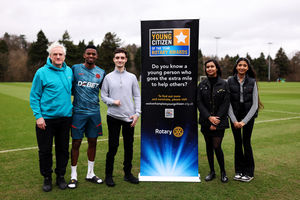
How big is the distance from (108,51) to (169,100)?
167 feet

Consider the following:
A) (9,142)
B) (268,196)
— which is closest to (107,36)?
(9,142)

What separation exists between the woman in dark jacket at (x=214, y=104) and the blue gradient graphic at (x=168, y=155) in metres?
0.33

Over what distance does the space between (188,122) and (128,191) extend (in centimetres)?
138

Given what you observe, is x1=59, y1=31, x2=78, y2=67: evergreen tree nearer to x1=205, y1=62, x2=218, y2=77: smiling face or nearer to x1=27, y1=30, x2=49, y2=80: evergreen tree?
x1=27, y1=30, x2=49, y2=80: evergreen tree

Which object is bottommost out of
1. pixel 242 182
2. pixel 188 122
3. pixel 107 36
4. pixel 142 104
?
pixel 242 182

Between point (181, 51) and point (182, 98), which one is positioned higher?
point (181, 51)

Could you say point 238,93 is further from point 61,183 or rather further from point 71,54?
point 71,54

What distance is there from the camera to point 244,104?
3.68 metres

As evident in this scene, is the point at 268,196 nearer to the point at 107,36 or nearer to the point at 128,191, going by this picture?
the point at 128,191

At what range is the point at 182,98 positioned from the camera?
3.86m

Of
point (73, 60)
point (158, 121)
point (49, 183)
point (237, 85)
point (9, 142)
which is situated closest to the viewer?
point (49, 183)

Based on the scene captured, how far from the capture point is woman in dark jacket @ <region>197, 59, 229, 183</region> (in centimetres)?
361

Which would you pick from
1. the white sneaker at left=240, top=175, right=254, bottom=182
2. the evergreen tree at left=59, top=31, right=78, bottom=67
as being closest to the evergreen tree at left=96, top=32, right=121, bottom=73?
the evergreen tree at left=59, top=31, right=78, bottom=67

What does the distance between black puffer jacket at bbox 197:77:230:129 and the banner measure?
0.17 metres
